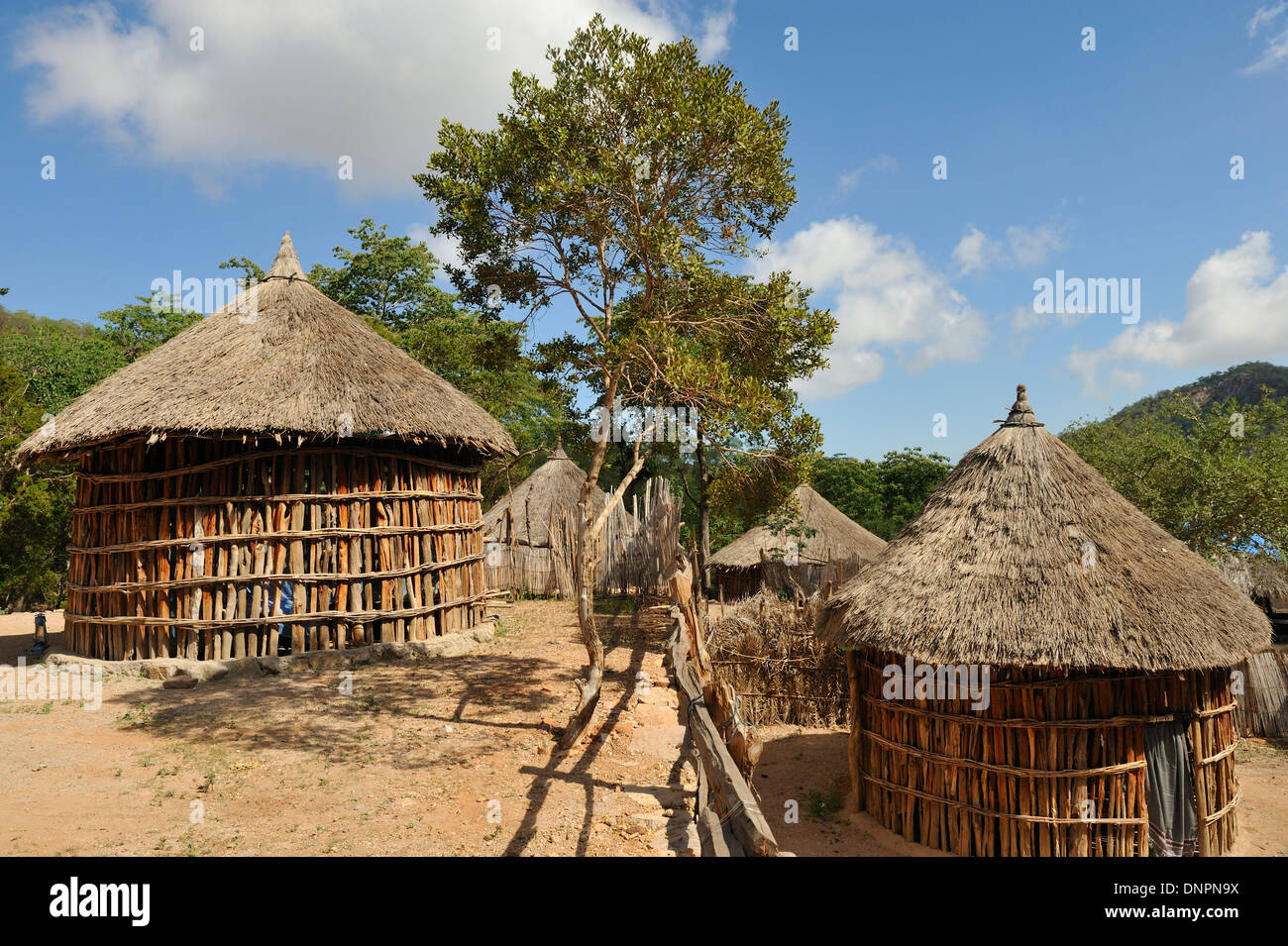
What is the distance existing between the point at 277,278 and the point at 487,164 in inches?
245

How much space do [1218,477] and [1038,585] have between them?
9.85 meters

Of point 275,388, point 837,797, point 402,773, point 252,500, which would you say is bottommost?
point 837,797

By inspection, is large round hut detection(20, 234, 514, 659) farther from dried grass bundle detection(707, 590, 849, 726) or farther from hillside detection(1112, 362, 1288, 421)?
hillside detection(1112, 362, 1288, 421)

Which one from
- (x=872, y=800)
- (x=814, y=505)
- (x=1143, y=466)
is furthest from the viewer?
(x=814, y=505)

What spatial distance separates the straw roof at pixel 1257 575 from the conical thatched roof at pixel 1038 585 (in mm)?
7421

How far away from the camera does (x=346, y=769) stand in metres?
6.92

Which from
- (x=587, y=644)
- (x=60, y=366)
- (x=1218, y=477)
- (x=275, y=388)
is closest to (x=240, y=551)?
(x=275, y=388)

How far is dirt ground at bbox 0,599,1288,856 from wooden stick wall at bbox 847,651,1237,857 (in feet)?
2.30

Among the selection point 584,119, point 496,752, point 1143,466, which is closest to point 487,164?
point 584,119

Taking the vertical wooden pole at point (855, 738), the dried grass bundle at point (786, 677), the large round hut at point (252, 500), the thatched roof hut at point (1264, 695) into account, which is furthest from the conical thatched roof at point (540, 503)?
the thatched roof hut at point (1264, 695)

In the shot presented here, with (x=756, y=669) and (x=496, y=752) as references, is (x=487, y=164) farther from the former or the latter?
(x=756, y=669)

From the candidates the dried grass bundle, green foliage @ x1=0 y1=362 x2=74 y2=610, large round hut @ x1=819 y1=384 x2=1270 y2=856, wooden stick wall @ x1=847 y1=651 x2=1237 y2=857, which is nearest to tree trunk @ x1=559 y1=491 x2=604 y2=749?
large round hut @ x1=819 y1=384 x2=1270 y2=856

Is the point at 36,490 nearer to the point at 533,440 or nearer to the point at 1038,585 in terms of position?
the point at 533,440
